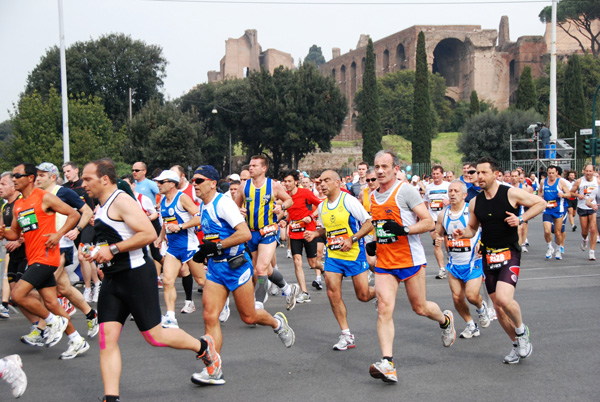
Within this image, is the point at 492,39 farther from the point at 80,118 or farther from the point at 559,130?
the point at 80,118

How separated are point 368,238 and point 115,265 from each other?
6439 mm

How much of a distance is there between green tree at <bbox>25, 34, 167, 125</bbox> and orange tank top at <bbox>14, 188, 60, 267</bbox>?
53251 mm

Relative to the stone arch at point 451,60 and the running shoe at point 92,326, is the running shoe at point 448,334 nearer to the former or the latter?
the running shoe at point 92,326

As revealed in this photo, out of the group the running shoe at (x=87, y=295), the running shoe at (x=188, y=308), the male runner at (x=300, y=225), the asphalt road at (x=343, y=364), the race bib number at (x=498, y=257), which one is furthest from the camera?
the running shoe at (x=87, y=295)

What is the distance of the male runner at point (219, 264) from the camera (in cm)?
564

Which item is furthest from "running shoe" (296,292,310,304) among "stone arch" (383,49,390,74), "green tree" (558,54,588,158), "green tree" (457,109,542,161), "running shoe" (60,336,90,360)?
"stone arch" (383,49,390,74)

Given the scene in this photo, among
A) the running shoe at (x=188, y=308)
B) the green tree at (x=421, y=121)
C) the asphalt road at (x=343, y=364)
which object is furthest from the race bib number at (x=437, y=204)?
the green tree at (x=421, y=121)

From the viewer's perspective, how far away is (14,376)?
5070mm

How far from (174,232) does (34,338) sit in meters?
2.12

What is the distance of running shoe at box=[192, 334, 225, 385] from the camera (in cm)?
545

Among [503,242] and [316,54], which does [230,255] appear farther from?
[316,54]

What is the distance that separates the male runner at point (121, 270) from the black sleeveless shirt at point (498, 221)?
3.26 metres

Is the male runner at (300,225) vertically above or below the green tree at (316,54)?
below

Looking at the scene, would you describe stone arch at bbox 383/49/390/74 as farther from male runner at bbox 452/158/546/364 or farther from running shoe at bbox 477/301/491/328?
male runner at bbox 452/158/546/364
